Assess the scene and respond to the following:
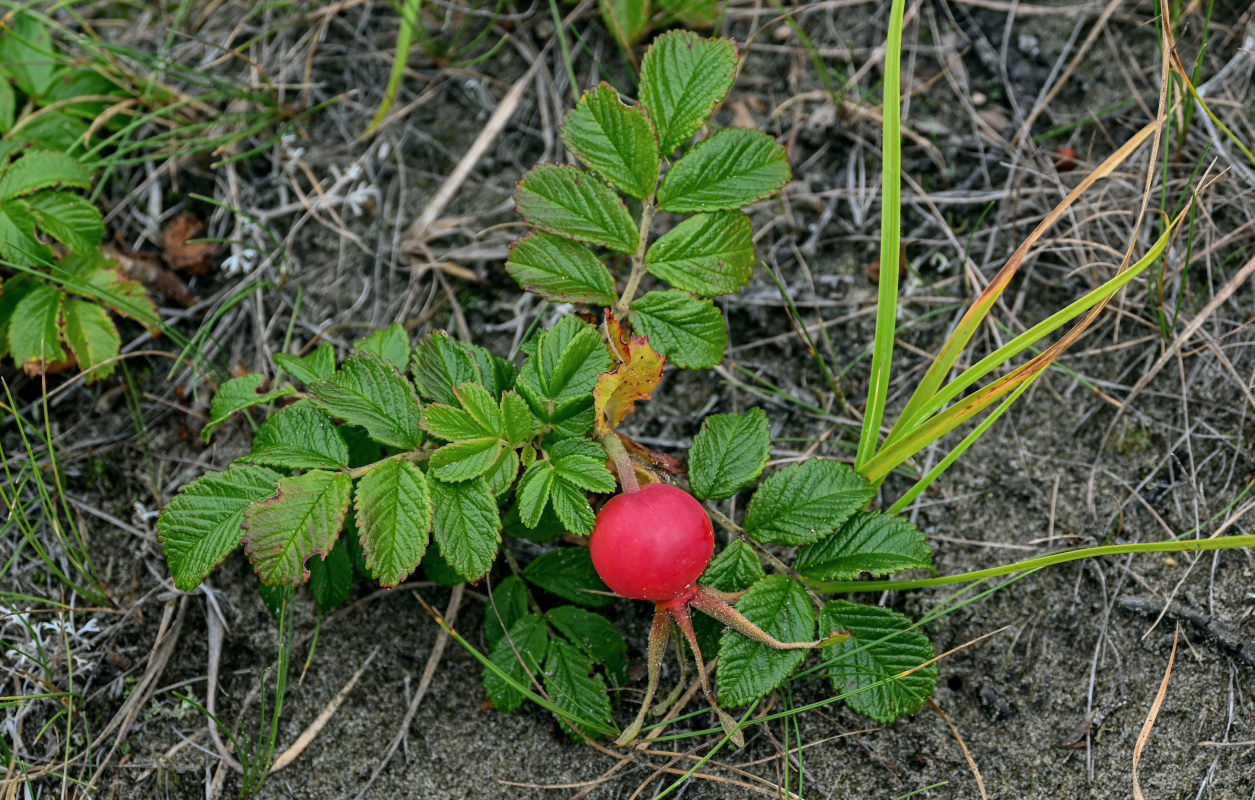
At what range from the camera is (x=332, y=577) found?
1918mm

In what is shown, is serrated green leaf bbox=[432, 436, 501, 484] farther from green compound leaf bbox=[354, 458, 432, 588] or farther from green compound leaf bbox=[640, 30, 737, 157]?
green compound leaf bbox=[640, 30, 737, 157]

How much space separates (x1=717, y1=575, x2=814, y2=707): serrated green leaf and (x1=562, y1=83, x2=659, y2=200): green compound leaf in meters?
0.88

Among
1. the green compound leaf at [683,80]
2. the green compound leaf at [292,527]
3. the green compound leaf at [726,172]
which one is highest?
the green compound leaf at [683,80]

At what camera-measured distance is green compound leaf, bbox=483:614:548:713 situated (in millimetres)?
1885

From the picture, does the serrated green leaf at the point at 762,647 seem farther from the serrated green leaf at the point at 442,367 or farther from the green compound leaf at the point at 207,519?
the green compound leaf at the point at 207,519

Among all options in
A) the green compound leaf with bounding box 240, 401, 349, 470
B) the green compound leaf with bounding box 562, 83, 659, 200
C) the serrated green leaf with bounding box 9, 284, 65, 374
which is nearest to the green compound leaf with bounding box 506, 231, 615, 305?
the green compound leaf with bounding box 562, 83, 659, 200

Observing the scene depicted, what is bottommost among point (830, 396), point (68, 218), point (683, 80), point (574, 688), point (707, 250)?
point (574, 688)

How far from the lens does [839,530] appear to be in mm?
1811

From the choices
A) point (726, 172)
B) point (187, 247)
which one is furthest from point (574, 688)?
point (187, 247)

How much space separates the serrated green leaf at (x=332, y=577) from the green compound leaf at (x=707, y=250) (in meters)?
0.91

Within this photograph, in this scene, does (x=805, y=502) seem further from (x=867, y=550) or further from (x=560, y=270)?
(x=560, y=270)

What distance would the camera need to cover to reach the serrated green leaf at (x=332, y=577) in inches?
75.5

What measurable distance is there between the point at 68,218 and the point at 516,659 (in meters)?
1.55

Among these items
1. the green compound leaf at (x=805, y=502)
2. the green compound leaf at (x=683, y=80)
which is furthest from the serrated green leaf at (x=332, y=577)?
the green compound leaf at (x=683, y=80)
